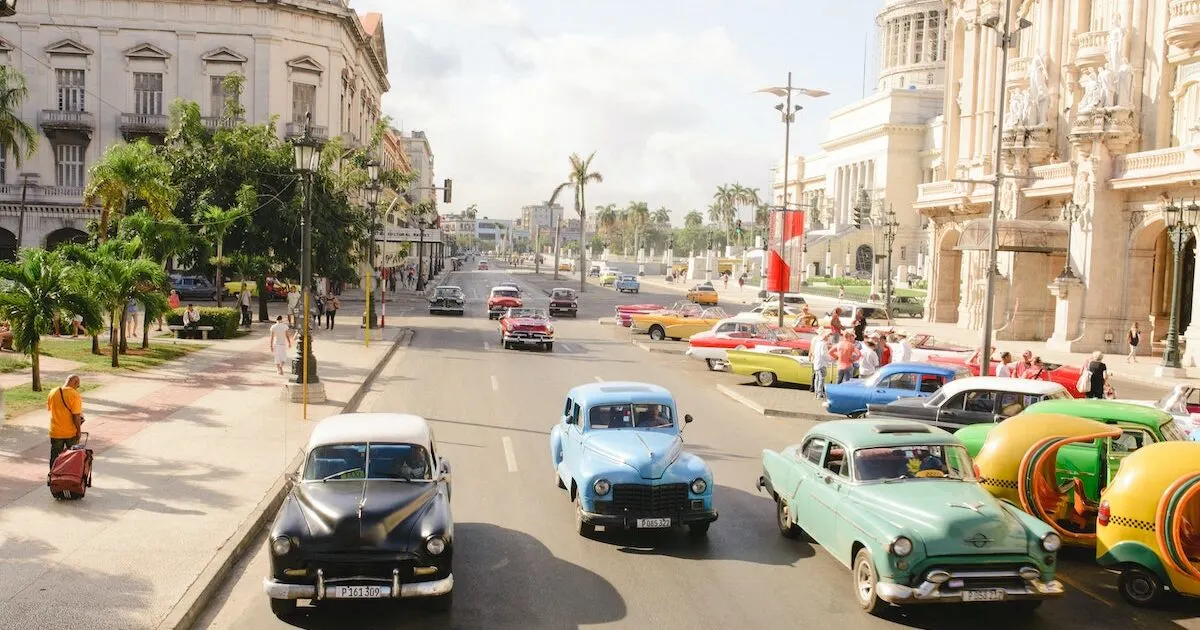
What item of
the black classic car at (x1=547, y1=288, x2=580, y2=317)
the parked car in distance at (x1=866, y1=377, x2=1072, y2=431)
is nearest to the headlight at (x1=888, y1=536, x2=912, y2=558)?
the parked car in distance at (x1=866, y1=377, x2=1072, y2=431)

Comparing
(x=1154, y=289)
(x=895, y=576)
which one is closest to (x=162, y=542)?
(x=895, y=576)

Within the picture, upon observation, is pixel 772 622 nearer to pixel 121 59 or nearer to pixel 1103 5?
pixel 1103 5

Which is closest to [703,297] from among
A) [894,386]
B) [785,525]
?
[894,386]

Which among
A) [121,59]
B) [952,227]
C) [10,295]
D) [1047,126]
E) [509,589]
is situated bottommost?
[509,589]

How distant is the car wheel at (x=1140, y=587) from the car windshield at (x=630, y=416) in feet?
17.8

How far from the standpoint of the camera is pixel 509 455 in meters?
16.8

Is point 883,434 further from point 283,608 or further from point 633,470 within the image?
point 283,608

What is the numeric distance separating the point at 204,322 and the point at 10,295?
1447 centimetres

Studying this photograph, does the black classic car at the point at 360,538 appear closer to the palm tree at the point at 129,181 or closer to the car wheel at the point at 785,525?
the car wheel at the point at 785,525

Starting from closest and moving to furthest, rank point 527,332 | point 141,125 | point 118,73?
point 527,332, point 141,125, point 118,73

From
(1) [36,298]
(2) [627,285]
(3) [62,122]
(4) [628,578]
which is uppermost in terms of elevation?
(3) [62,122]

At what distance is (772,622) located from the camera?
928 cm

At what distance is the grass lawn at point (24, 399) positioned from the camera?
1850 cm

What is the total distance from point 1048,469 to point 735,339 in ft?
62.2
